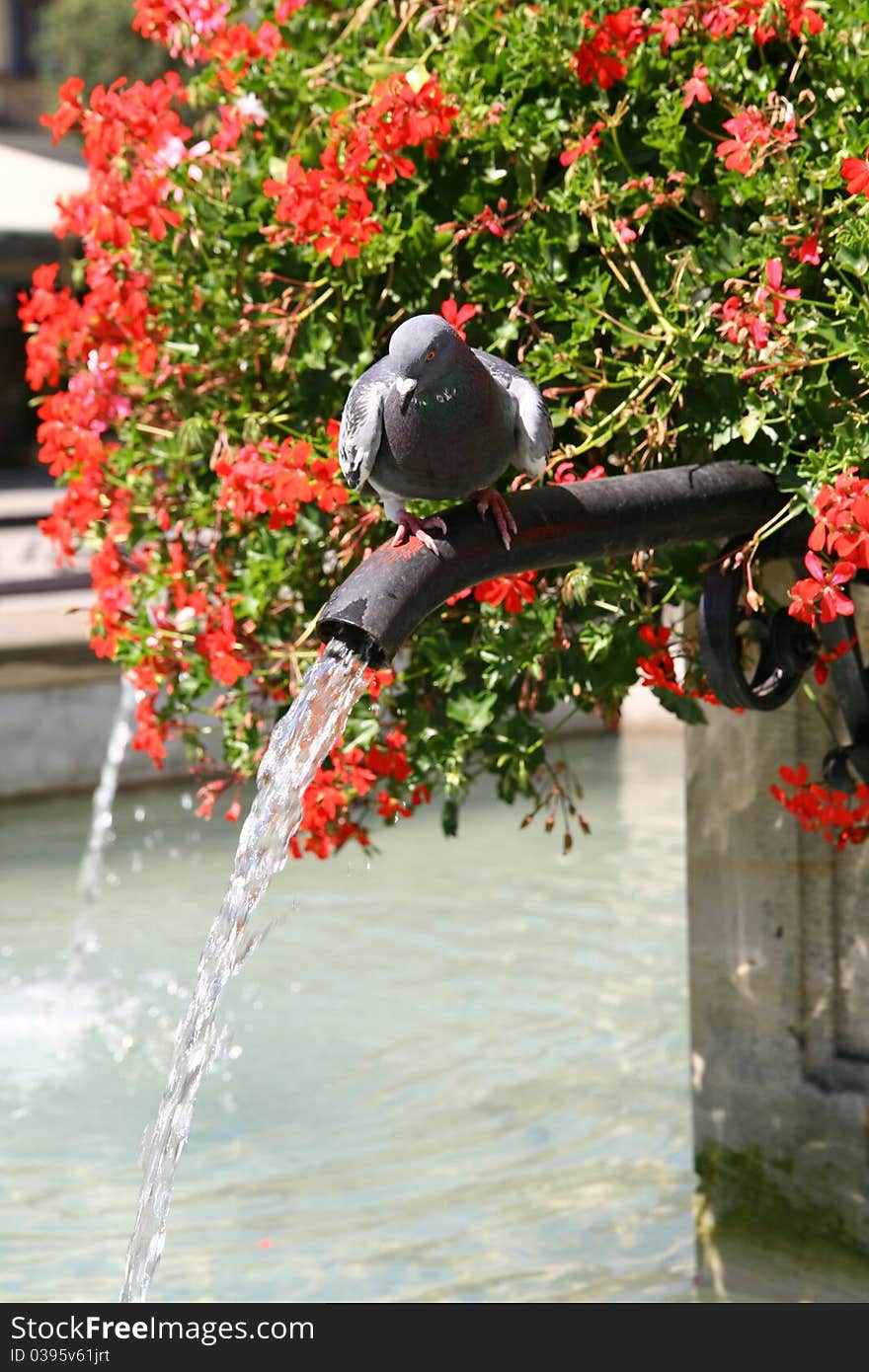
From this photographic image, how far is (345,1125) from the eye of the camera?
4.75 meters

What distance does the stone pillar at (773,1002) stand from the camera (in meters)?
3.57

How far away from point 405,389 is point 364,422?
0.24ft

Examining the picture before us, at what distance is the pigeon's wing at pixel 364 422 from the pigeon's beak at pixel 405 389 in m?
0.02

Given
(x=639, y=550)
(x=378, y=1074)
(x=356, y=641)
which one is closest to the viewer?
(x=356, y=641)

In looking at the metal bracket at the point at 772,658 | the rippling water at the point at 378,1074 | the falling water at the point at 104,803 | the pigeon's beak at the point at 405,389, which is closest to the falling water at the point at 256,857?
the rippling water at the point at 378,1074

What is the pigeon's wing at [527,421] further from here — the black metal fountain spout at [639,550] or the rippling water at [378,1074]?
the rippling water at [378,1074]

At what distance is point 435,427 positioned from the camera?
2262 millimetres

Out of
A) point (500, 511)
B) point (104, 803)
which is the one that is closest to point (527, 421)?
point (500, 511)

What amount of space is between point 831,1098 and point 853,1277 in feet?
1.09

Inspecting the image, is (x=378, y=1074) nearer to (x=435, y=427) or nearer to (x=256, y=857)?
(x=256, y=857)

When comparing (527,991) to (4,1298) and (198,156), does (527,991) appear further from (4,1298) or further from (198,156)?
(198,156)

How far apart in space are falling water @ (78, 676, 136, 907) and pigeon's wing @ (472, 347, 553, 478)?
181 inches
